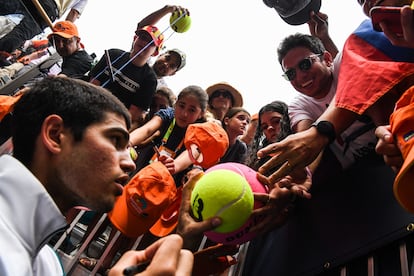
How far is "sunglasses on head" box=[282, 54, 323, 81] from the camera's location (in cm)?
273

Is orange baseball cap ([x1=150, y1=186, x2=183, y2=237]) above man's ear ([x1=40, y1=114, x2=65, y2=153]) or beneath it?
beneath

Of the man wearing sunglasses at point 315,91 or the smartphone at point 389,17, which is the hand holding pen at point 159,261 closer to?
the smartphone at point 389,17

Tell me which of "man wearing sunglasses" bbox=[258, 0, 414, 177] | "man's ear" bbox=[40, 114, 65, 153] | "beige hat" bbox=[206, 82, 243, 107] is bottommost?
"beige hat" bbox=[206, 82, 243, 107]

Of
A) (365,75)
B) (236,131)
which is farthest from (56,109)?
(236,131)

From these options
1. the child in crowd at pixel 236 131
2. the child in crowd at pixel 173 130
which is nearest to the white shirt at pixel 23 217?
the child in crowd at pixel 173 130

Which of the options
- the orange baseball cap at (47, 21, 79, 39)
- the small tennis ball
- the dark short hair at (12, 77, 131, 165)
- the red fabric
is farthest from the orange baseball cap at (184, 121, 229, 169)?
the orange baseball cap at (47, 21, 79, 39)

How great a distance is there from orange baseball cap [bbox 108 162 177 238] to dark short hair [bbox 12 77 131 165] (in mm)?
903

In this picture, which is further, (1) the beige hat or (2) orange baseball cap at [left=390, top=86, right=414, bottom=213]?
(1) the beige hat

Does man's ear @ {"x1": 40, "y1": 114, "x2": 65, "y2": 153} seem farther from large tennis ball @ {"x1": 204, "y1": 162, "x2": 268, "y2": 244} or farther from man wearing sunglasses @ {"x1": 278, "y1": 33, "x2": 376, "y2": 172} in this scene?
man wearing sunglasses @ {"x1": 278, "y1": 33, "x2": 376, "y2": 172}

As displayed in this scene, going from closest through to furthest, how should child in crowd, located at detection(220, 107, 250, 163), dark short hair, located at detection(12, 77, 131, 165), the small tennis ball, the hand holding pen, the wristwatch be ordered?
the hand holding pen < dark short hair, located at detection(12, 77, 131, 165) < the wristwatch < child in crowd, located at detection(220, 107, 250, 163) < the small tennis ball

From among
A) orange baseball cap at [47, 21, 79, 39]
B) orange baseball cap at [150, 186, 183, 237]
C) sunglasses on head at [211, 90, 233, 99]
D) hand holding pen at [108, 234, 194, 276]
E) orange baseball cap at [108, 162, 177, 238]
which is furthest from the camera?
sunglasses on head at [211, 90, 233, 99]

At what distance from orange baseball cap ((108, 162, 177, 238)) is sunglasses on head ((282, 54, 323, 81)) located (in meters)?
1.42

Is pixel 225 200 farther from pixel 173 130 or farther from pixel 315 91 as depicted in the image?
pixel 173 130

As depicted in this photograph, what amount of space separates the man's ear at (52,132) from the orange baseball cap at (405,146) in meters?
1.49
